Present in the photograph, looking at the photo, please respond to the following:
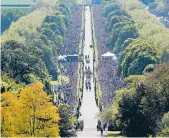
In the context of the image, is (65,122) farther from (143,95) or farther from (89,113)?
(89,113)

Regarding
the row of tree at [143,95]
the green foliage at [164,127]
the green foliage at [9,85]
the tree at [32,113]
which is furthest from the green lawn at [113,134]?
the green foliage at [9,85]

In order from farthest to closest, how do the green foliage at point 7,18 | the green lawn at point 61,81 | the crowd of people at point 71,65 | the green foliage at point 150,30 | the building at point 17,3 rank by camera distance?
the building at point 17,3 → the green foliage at point 7,18 → the green foliage at point 150,30 → the green lawn at point 61,81 → the crowd of people at point 71,65

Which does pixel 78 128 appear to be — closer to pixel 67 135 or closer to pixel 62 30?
pixel 67 135

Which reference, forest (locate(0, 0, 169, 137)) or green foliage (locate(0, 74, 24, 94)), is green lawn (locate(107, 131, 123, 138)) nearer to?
forest (locate(0, 0, 169, 137))

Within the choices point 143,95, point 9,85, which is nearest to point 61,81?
point 9,85

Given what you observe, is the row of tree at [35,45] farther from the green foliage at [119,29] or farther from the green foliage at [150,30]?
the green foliage at [150,30]

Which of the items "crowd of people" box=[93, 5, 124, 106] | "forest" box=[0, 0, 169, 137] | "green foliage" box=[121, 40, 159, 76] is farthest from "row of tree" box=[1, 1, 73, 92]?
"green foliage" box=[121, 40, 159, 76]

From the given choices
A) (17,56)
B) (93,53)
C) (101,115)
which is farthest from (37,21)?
(101,115)
